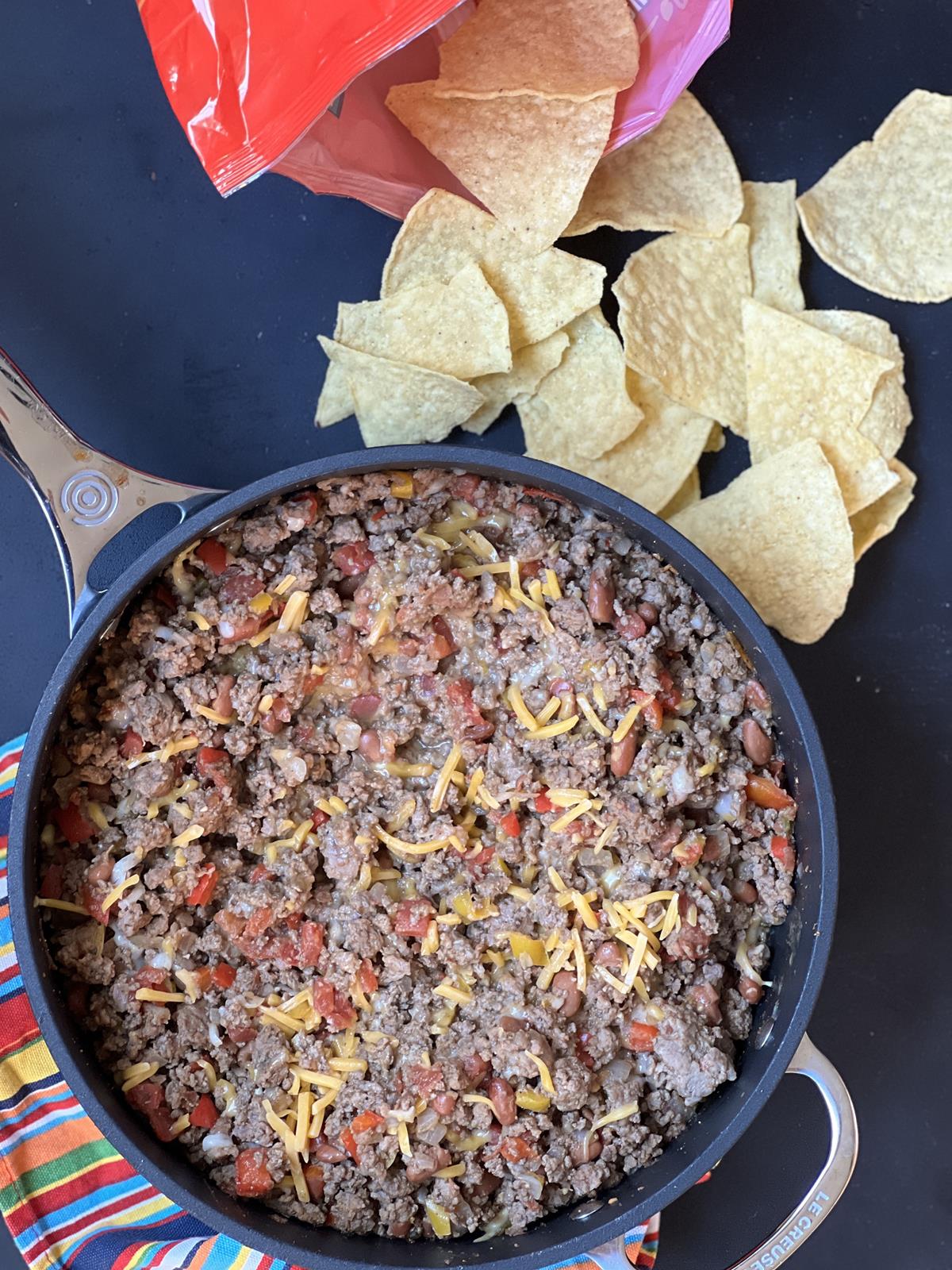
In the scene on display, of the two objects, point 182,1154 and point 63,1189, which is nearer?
point 182,1154

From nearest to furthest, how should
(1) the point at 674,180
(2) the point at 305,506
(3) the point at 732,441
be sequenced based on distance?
(2) the point at 305,506 → (1) the point at 674,180 → (3) the point at 732,441

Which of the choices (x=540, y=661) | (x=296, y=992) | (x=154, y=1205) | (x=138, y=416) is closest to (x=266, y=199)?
(x=138, y=416)

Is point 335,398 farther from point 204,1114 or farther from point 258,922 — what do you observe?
point 204,1114

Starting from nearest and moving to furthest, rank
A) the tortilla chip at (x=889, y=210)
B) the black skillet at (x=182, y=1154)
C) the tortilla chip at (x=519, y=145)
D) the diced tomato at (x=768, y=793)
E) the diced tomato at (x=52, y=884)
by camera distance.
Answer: the black skillet at (x=182, y=1154) → the diced tomato at (x=52, y=884) → the diced tomato at (x=768, y=793) → the tortilla chip at (x=519, y=145) → the tortilla chip at (x=889, y=210)

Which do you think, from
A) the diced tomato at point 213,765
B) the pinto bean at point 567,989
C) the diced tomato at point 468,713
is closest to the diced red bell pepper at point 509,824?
the diced tomato at point 468,713

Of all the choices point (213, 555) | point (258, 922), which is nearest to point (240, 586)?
point (213, 555)

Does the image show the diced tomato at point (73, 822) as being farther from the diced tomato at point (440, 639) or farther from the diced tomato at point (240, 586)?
the diced tomato at point (440, 639)

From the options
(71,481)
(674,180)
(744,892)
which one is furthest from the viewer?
(674,180)
